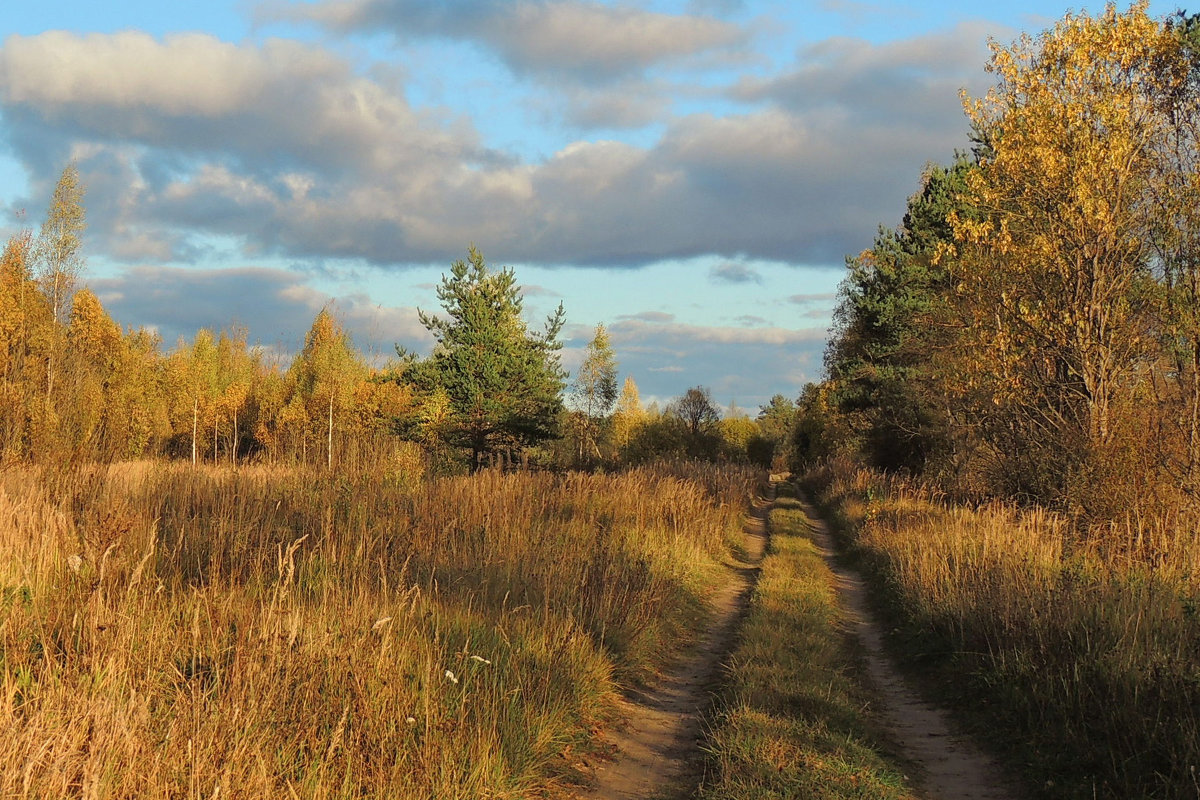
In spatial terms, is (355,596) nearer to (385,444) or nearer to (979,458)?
(385,444)

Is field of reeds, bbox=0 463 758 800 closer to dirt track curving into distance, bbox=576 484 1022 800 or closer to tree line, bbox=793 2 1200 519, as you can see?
dirt track curving into distance, bbox=576 484 1022 800

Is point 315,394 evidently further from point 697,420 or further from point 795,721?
point 795,721

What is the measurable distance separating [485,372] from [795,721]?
80.6 feet

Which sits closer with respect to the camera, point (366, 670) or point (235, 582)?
point (366, 670)

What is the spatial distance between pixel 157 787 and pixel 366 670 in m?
1.51

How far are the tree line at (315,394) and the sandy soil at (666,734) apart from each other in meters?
6.05

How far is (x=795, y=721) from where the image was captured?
6543mm

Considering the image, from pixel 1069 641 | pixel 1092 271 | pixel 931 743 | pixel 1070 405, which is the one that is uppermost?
pixel 1092 271

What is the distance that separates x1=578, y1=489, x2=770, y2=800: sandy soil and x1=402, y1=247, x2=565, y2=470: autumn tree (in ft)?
67.4

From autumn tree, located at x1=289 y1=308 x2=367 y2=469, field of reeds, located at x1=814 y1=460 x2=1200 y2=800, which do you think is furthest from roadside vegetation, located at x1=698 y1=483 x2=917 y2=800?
autumn tree, located at x1=289 y1=308 x2=367 y2=469

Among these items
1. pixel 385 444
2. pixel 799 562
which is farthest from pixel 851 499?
pixel 385 444

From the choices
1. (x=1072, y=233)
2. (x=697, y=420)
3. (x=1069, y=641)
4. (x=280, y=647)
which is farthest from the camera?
(x=697, y=420)

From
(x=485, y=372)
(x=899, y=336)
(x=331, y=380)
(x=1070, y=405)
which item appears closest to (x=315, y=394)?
(x=331, y=380)

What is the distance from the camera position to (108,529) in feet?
18.6
